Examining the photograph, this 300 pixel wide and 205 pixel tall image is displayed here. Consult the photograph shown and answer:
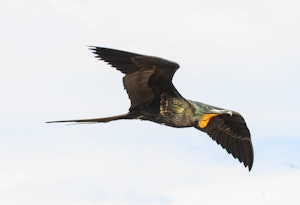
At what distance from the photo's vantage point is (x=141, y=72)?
14.7 m

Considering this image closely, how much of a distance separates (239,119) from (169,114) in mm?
2515

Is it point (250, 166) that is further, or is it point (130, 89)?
point (250, 166)

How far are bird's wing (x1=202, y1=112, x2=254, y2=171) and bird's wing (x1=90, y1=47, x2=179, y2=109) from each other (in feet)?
8.63

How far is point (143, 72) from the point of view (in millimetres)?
14773

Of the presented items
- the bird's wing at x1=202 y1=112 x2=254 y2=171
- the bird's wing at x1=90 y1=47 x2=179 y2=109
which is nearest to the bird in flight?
the bird's wing at x1=90 y1=47 x2=179 y2=109

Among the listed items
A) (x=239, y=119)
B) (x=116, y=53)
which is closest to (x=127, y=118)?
(x=116, y=53)

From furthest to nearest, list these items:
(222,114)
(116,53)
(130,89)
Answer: (222,114) < (130,89) < (116,53)

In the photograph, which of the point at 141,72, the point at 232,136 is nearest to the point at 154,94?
the point at 141,72

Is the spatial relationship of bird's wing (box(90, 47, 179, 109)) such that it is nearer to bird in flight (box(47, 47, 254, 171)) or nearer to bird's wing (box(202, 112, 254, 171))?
bird in flight (box(47, 47, 254, 171))

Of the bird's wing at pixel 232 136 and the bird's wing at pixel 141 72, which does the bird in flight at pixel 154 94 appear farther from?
the bird's wing at pixel 232 136

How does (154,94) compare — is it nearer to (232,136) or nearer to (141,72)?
(141,72)

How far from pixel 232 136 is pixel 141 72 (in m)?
3.88

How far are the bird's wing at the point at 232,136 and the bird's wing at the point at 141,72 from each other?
263cm

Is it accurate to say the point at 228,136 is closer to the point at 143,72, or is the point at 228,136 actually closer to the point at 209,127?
the point at 209,127
